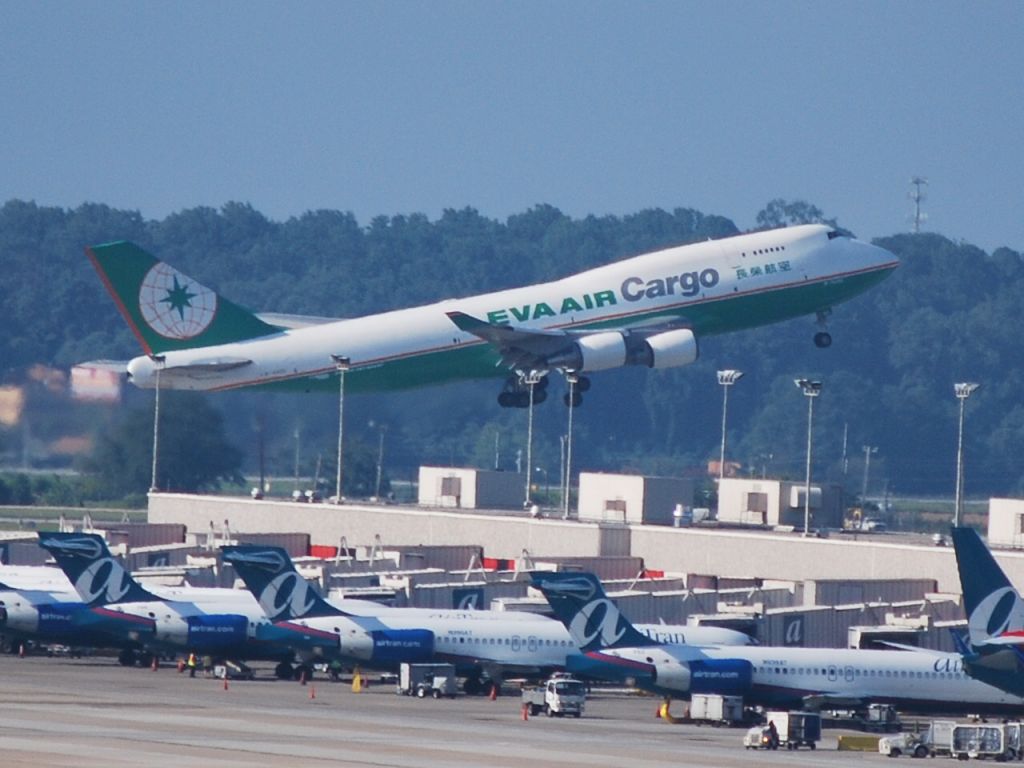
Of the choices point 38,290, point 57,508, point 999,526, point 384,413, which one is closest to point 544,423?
point 38,290

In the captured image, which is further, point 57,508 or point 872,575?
point 57,508

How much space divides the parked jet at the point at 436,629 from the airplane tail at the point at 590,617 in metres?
4.50

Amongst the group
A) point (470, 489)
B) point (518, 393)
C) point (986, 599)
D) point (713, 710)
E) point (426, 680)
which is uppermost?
point (518, 393)

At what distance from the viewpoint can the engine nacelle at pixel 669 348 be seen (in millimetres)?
89375

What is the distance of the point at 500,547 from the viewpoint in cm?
9356

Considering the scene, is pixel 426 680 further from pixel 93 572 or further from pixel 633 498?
pixel 633 498

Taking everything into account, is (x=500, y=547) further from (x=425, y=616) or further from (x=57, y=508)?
(x=57, y=508)

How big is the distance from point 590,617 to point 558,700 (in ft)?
11.6

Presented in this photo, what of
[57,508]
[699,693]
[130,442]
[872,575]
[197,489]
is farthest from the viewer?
[57,508]

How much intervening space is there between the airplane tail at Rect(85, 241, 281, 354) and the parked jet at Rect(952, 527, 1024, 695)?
38.0 metres

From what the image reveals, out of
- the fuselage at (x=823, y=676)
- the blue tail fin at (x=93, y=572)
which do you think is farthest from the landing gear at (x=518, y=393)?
the fuselage at (x=823, y=676)

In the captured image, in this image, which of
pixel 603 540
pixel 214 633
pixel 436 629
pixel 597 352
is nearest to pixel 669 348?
pixel 597 352

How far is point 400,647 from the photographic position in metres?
65.0

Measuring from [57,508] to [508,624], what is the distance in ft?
193
